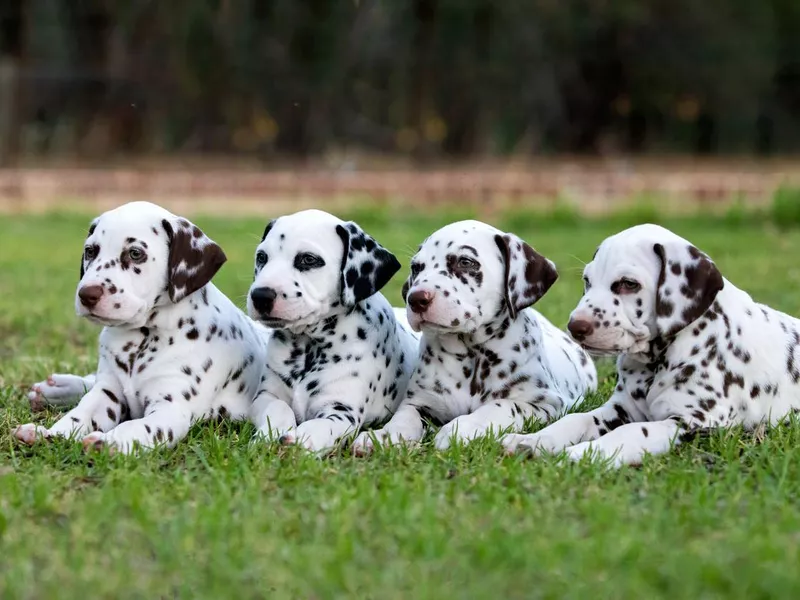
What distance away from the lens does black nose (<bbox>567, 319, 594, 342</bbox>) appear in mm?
5582

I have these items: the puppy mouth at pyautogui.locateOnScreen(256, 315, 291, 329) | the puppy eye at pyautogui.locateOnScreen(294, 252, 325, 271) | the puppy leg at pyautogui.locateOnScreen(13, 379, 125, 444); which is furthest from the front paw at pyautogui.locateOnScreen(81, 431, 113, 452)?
the puppy eye at pyautogui.locateOnScreen(294, 252, 325, 271)

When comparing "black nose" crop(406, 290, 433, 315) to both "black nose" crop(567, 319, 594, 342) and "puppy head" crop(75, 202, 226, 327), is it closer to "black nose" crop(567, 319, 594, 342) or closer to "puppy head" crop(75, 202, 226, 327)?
"black nose" crop(567, 319, 594, 342)

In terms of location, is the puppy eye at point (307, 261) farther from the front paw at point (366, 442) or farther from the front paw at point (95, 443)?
the front paw at point (95, 443)

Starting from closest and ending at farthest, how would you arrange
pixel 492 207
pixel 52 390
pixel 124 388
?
pixel 124 388 → pixel 52 390 → pixel 492 207

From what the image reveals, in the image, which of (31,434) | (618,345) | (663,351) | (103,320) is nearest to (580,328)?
(618,345)

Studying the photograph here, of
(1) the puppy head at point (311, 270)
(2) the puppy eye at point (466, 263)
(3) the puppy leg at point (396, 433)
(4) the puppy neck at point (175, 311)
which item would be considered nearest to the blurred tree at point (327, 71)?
(4) the puppy neck at point (175, 311)

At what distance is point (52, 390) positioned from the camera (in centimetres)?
681

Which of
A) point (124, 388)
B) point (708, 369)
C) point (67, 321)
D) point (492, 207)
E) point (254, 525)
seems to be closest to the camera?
point (254, 525)

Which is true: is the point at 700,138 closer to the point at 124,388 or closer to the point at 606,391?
the point at 606,391

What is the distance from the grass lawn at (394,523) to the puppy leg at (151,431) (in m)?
0.08

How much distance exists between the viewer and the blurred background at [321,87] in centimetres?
2069

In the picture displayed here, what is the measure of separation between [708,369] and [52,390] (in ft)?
11.7

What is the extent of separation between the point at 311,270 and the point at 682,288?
69.4 inches

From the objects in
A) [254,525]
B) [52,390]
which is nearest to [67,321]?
[52,390]
